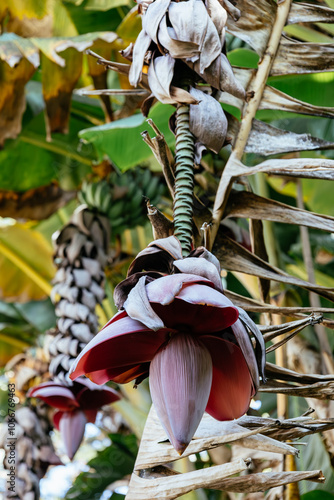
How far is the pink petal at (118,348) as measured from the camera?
1.01 ft

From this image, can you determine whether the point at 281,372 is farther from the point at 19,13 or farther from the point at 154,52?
the point at 19,13

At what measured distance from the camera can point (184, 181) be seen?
40 centimetres

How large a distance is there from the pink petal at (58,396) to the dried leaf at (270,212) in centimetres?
44

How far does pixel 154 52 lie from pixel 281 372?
0.93 ft

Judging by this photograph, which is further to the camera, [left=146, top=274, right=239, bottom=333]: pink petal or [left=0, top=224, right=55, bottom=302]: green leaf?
[left=0, top=224, right=55, bottom=302]: green leaf

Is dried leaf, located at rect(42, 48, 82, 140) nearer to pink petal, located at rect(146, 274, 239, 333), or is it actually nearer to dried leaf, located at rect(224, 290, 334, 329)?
dried leaf, located at rect(224, 290, 334, 329)

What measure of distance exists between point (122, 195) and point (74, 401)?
0.52 m

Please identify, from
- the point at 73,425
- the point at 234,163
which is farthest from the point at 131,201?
the point at 234,163

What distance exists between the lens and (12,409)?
4.46 feet

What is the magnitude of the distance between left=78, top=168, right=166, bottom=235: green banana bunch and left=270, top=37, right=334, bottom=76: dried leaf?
0.63 meters

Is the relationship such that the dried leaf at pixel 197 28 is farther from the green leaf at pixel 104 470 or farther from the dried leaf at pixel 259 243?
the green leaf at pixel 104 470

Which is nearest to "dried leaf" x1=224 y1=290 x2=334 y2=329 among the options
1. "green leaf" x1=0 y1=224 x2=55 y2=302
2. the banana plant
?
the banana plant

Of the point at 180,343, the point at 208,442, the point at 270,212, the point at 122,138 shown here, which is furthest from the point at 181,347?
the point at 122,138

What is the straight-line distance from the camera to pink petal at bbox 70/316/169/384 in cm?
31
